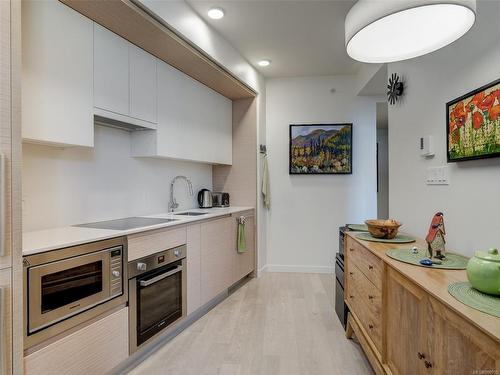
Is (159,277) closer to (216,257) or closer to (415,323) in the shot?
(216,257)

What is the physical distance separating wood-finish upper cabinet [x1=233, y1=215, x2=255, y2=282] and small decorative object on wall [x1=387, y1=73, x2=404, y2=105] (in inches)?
77.2

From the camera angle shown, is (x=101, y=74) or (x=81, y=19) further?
(x=101, y=74)

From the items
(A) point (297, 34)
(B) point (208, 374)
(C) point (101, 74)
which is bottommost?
(B) point (208, 374)

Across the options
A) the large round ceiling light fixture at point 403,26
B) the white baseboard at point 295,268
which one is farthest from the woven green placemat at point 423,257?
the white baseboard at point 295,268

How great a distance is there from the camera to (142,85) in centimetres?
243

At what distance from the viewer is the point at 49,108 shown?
1.71m

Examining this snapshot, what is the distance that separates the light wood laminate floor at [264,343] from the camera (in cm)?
203

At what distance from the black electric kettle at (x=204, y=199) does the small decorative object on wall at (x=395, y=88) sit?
7.11 ft

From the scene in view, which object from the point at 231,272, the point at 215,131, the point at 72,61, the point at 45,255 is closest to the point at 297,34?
the point at 215,131

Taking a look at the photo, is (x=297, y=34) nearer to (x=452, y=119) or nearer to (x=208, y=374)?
(x=452, y=119)

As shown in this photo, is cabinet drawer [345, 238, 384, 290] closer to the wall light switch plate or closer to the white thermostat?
the wall light switch plate

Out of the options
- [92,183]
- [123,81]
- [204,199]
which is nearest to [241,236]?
[204,199]

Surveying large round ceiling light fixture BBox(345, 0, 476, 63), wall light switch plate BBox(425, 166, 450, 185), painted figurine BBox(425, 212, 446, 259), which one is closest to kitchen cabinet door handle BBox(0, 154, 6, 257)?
large round ceiling light fixture BBox(345, 0, 476, 63)

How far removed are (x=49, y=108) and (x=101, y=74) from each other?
0.48 metres
